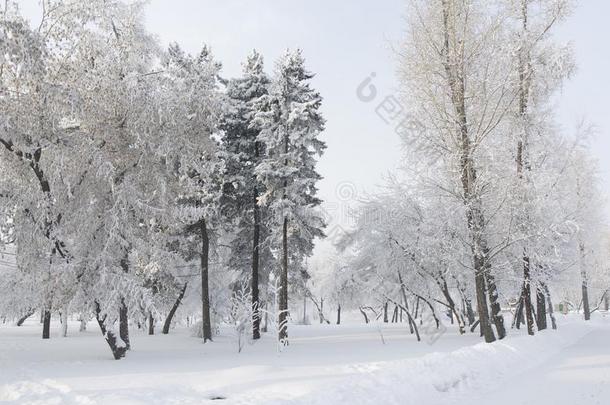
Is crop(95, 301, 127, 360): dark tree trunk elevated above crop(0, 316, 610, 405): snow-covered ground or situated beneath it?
elevated above

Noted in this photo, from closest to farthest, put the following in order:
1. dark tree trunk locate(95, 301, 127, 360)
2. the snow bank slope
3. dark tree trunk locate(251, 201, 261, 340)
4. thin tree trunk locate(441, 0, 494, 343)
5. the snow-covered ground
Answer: the snow bank slope < the snow-covered ground < dark tree trunk locate(95, 301, 127, 360) < thin tree trunk locate(441, 0, 494, 343) < dark tree trunk locate(251, 201, 261, 340)

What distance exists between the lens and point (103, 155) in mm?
15070

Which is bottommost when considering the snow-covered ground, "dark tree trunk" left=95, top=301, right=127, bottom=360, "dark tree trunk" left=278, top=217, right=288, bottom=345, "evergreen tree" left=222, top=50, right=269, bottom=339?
the snow-covered ground

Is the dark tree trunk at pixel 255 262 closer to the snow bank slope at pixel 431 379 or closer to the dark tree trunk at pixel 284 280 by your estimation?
the dark tree trunk at pixel 284 280

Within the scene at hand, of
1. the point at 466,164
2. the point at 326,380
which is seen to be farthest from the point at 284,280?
the point at 326,380

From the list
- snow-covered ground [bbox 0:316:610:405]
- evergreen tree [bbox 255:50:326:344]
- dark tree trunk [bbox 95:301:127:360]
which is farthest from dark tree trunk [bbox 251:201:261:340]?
dark tree trunk [bbox 95:301:127:360]

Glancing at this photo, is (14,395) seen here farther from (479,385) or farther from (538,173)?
(538,173)

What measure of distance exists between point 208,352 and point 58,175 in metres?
9.46

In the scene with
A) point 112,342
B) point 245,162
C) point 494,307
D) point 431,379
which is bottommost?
point 431,379

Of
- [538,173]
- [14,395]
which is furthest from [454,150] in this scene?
[14,395]

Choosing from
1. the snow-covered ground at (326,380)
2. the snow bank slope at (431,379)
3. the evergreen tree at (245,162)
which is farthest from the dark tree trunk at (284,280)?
the snow bank slope at (431,379)

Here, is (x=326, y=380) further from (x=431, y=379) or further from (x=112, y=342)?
(x=112, y=342)

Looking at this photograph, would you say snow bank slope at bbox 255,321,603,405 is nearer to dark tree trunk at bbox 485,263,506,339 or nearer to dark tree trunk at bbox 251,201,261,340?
dark tree trunk at bbox 485,263,506,339

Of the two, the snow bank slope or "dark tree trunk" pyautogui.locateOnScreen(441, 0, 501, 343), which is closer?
the snow bank slope
